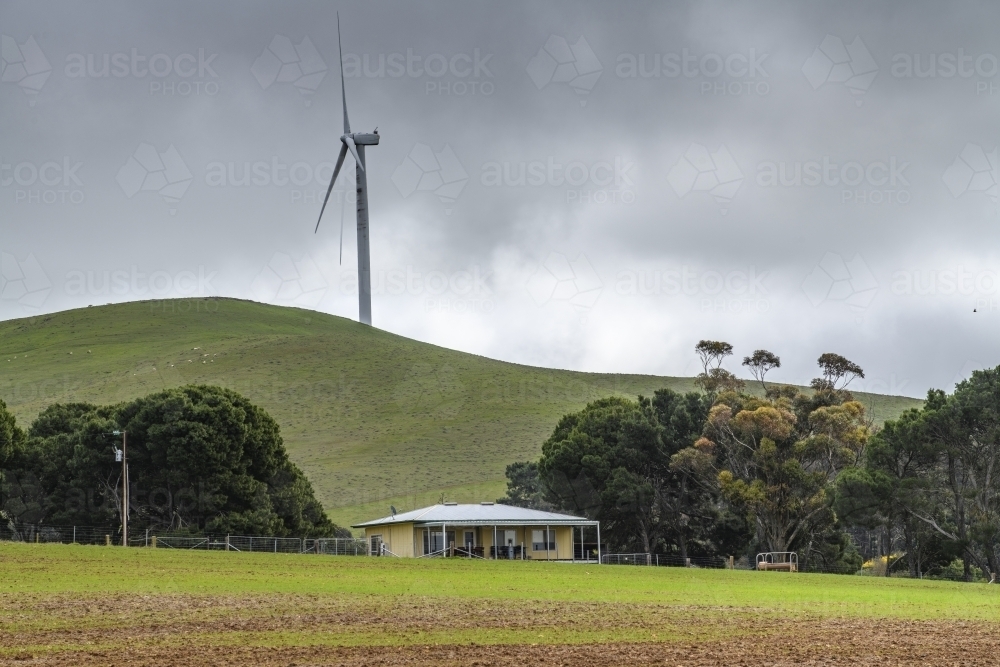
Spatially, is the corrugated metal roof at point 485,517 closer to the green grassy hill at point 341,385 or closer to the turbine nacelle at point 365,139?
the green grassy hill at point 341,385

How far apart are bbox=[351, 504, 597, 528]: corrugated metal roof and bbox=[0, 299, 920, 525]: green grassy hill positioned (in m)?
25.7

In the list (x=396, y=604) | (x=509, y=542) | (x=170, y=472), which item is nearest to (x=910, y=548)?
(x=509, y=542)

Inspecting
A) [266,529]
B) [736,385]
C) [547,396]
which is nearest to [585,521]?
[266,529]

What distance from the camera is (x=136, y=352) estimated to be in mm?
144875

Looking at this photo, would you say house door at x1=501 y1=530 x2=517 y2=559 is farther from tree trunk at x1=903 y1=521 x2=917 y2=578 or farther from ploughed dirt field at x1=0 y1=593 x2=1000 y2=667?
ploughed dirt field at x1=0 y1=593 x2=1000 y2=667

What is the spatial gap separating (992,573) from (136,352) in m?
113

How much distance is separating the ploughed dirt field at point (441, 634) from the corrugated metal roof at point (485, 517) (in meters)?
32.0

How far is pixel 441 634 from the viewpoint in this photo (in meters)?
22.1

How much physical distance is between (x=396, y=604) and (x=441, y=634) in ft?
22.8

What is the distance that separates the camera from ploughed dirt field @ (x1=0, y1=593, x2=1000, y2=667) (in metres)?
18.6

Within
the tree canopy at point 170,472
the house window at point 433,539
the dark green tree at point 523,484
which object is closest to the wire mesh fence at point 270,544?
the tree canopy at point 170,472

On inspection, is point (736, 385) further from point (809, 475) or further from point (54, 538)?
point (54, 538)

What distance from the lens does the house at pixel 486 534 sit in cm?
6275

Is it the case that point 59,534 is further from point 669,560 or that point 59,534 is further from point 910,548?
point 910,548
